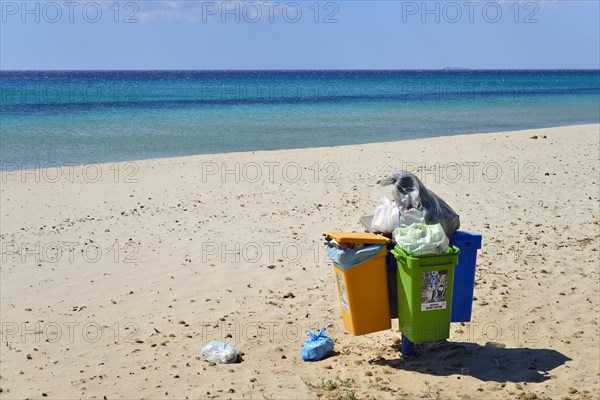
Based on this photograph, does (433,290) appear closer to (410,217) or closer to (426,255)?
(426,255)

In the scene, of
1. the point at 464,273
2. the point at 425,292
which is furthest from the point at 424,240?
the point at 464,273

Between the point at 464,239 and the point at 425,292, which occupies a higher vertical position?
the point at 464,239

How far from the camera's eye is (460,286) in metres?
5.62

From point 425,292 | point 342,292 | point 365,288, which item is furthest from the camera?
point 342,292

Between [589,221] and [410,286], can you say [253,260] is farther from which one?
[589,221]

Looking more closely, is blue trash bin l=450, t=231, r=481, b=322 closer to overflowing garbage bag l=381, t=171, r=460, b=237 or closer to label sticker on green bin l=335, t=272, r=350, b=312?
overflowing garbage bag l=381, t=171, r=460, b=237

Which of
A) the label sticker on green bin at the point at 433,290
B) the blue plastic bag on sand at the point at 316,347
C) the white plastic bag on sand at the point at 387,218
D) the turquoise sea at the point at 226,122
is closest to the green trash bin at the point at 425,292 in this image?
the label sticker on green bin at the point at 433,290

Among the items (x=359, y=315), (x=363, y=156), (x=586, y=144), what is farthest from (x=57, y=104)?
(x=359, y=315)

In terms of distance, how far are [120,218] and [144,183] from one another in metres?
2.96

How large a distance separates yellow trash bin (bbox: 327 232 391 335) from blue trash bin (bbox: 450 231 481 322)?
57 centimetres

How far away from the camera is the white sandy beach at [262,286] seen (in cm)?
545

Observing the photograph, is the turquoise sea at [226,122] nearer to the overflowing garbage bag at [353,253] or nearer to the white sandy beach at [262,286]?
the white sandy beach at [262,286]

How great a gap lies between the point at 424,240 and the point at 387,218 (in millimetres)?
481

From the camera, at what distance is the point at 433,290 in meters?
5.22
